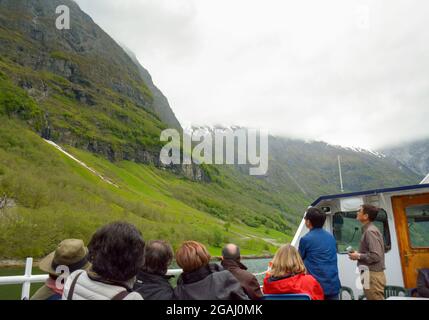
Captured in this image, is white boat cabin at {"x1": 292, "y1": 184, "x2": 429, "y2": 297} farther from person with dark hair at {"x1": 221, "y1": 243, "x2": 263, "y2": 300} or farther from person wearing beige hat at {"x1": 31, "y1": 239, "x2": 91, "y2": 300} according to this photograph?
person wearing beige hat at {"x1": 31, "y1": 239, "x2": 91, "y2": 300}

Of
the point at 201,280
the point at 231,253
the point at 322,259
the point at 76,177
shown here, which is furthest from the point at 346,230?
the point at 76,177

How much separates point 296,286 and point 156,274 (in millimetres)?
1764

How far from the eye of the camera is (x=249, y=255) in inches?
4126

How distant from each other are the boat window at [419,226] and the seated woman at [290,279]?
4.29 m

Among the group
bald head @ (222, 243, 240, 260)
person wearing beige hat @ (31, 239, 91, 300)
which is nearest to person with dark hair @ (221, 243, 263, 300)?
bald head @ (222, 243, 240, 260)

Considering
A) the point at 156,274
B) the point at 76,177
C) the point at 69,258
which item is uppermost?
the point at 76,177

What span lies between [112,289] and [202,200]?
171877 mm

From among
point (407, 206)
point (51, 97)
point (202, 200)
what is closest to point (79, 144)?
point (51, 97)

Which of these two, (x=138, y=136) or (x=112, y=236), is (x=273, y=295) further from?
(x=138, y=136)

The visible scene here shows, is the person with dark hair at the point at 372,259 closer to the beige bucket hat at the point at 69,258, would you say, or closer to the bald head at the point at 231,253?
the bald head at the point at 231,253

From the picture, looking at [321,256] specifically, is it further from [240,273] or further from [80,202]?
[80,202]

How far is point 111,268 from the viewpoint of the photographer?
2900 mm

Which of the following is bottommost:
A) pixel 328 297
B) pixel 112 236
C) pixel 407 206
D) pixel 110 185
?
pixel 328 297
